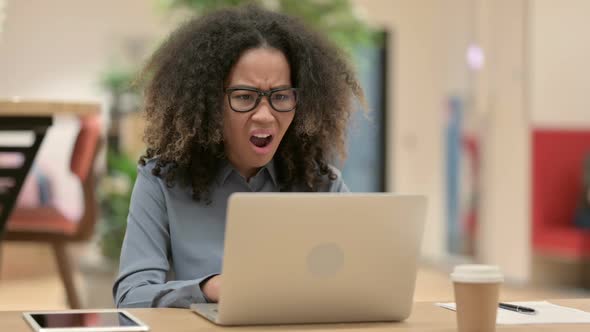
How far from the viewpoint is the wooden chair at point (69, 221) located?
3783 mm

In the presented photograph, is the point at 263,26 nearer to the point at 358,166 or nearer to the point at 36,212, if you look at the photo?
the point at 36,212

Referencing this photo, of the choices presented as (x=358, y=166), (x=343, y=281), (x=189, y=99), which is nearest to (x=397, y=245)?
(x=343, y=281)

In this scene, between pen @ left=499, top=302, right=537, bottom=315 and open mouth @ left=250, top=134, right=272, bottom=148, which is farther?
open mouth @ left=250, top=134, right=272, bottom=148

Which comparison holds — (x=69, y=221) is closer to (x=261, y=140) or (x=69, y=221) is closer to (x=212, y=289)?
(x=261, y=140)

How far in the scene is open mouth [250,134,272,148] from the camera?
1.77 metres

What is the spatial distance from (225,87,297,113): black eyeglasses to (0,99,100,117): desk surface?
3.94 ft

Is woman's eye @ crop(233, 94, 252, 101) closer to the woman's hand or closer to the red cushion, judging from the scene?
the woman's hand

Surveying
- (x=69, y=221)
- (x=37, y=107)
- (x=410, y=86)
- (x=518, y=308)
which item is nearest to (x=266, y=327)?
(x=518, y=308)

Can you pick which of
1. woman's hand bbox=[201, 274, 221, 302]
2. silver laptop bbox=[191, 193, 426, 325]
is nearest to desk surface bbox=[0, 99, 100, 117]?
woman's hand bbox=[201, 274, 221, 302]

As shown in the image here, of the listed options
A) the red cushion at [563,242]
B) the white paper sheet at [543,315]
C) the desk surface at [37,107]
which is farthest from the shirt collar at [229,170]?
the red cushion at [563,242]

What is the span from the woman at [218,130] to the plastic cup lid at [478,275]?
62 centimetres

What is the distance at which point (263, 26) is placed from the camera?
6.16 ft

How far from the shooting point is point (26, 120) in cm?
283

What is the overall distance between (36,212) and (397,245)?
283 cm
